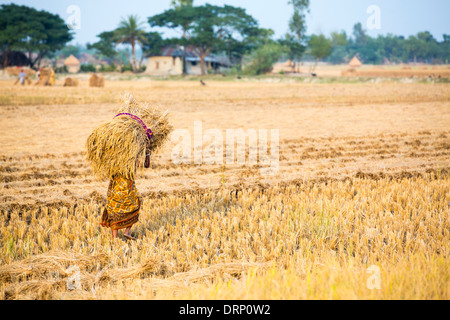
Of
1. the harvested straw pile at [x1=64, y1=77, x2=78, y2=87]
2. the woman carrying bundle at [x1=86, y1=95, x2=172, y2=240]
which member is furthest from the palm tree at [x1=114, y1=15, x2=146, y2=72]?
the woman carrying bundle at [x1=86, y1=95, x2=172, y2=240]

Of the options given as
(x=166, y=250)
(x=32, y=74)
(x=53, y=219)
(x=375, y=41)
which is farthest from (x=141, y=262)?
(x=375, y=41)

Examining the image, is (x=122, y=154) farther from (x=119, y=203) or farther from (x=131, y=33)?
(x=131, y=33)

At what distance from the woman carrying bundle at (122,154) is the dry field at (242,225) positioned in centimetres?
34

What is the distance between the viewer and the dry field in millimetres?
3289

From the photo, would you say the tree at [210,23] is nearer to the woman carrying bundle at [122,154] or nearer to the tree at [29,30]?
the tree at [29,30]

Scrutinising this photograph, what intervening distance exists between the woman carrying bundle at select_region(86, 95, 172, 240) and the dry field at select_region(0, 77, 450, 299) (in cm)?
34

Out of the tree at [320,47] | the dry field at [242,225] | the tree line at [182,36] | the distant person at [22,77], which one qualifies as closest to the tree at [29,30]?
the tree line at [182,36]

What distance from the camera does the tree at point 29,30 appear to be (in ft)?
160

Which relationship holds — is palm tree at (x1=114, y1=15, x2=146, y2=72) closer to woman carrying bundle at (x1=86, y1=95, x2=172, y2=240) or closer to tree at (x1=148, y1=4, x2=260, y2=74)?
tree at (x1=148, y1=4, x2=260, y2=74)

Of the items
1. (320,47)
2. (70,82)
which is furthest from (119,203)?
(320,47)

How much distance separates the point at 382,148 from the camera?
987 cm

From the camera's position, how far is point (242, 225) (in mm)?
5098

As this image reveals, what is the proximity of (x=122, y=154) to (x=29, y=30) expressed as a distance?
53379 mm

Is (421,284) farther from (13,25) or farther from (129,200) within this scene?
(13,25)
